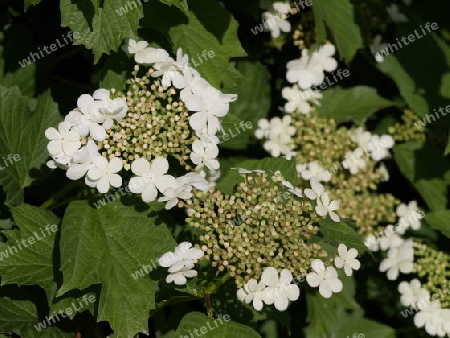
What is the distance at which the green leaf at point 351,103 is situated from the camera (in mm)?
4363

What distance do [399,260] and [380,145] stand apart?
0.68 m

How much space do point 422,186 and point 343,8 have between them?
1.17m

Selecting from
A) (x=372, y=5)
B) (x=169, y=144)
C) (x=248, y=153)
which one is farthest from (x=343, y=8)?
(x=169, y=144)

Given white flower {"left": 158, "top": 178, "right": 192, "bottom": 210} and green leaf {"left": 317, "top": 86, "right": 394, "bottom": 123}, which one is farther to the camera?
green leaf {"left": 317, "top": 86, "right": 394, "bottom": 123}

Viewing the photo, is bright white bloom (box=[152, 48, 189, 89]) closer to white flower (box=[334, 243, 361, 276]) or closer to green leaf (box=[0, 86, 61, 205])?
green leaf (box=[0, 86, 61, 205])

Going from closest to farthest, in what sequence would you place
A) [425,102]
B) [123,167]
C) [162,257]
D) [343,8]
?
[162,257], [123,167], [343,8], [425,102]

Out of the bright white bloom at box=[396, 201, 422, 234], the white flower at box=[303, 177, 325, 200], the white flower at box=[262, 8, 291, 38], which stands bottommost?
the bright white bloom at box=[396, 201, 422, 234]

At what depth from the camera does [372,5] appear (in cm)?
455

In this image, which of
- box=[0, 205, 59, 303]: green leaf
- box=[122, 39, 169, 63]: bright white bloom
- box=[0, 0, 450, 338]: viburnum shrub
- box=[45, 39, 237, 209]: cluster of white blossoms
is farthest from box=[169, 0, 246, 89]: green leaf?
box=[0, 205, 59, 303]: green leaf

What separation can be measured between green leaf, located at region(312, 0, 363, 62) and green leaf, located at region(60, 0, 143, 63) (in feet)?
3.71

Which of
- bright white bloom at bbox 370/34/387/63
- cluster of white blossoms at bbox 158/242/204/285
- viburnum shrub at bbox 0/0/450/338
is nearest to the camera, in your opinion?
cluster of white blossoms at bbox 158/242/204/285

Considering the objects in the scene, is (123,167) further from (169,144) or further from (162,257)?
(162,257)

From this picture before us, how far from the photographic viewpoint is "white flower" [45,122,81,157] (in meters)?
2.92

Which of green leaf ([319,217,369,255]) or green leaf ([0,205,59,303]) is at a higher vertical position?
green leaf ([0,205,59,303])
